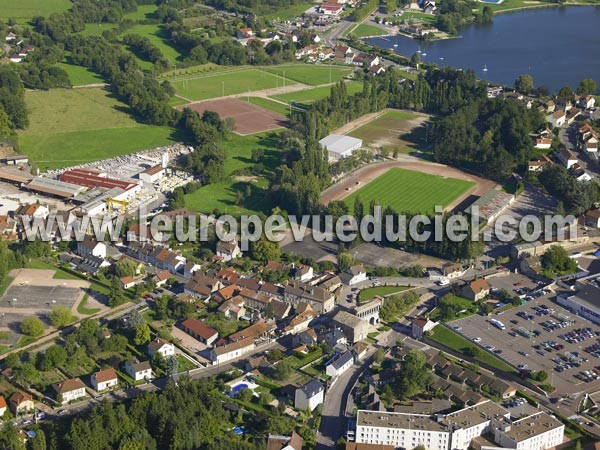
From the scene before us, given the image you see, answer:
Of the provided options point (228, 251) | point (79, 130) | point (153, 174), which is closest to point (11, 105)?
point (79, 130)

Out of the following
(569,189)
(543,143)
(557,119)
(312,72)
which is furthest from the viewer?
(312,72)

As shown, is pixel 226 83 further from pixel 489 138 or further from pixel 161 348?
pixel 161 348

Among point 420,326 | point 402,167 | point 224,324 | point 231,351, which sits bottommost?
point 224,324

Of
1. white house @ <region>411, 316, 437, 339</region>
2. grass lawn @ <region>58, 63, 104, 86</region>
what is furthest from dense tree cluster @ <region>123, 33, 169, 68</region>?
white house @ <region>411, 316, 437, 339</region>

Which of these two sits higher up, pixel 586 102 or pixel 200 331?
pixel 586 102

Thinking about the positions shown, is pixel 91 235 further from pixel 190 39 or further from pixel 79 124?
pixel 190 39

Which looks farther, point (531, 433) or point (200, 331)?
point (200, 331)

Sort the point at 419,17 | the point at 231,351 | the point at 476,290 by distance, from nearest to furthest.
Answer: the point at 231,351
the point at 476,290
the point at 419,17

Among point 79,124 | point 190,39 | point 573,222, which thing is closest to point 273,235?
point 573,222
